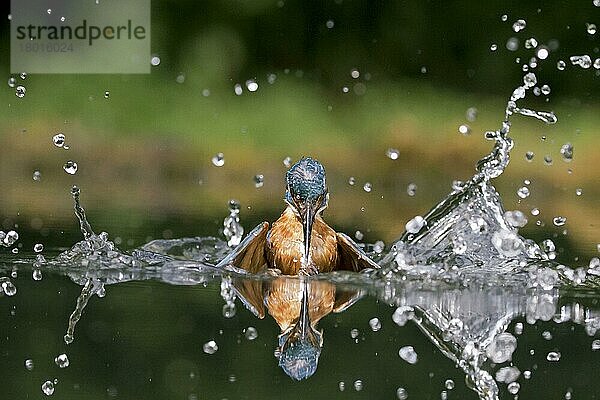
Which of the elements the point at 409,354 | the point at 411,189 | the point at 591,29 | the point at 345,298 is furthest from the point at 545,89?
the point at 409,354

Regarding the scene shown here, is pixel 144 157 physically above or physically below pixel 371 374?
above

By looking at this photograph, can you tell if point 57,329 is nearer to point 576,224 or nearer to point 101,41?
point 576,224

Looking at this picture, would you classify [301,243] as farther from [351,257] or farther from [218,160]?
[218,160]

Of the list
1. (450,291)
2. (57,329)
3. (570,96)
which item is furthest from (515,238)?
(570,96)

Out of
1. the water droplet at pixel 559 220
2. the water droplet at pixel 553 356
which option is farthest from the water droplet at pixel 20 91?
the water droplet at pixel 553 356

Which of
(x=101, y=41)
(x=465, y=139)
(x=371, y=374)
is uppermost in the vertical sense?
(x=101, y=41)

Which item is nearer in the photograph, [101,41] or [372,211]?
[372,211]

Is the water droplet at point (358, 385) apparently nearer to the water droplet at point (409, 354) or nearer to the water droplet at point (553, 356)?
the water droplet at point (409, 354)

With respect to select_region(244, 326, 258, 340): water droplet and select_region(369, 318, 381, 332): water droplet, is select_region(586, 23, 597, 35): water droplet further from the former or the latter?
select_region(244, 326, 258, 340): water droplet
